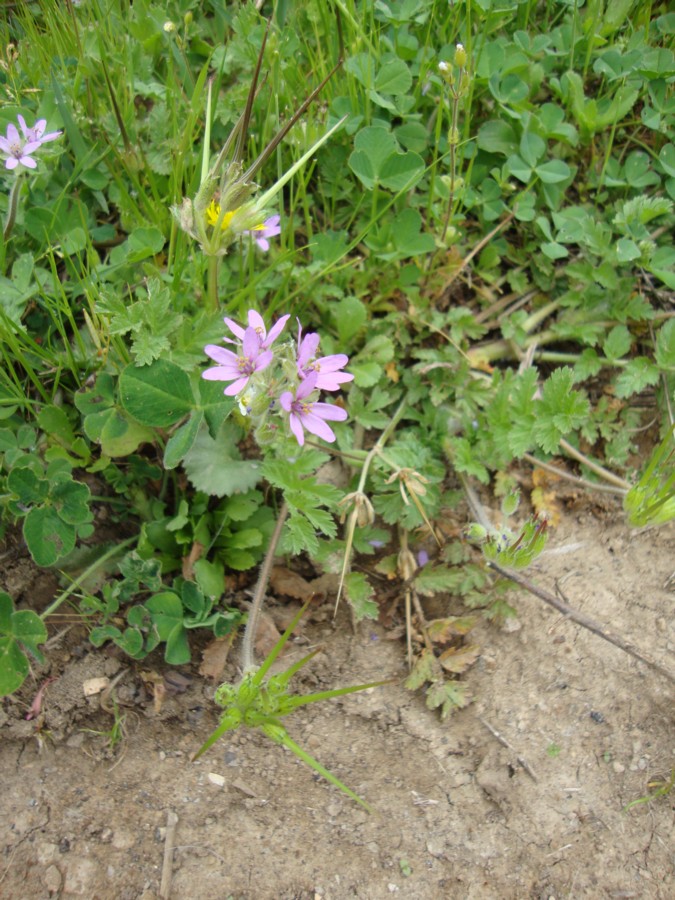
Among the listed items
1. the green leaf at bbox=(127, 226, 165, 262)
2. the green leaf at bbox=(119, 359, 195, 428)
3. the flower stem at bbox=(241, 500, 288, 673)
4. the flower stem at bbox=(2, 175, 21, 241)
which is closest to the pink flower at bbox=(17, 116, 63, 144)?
the flower stem at bbox=(2, 175, 21, 241)

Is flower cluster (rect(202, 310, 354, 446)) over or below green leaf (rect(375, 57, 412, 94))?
below

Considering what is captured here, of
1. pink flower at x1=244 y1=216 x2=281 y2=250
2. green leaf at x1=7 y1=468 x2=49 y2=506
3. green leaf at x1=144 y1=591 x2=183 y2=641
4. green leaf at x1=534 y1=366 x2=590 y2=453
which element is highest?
pink flower at x1=244 y1=216 x2=281 y2=250

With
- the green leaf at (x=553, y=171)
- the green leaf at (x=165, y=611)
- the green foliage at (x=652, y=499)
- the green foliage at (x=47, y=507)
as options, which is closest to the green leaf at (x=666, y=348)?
the green foliage at (x=652, y=499)

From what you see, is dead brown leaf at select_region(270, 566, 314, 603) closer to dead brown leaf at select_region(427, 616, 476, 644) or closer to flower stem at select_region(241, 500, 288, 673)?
flower stem at select_region(241, 500, 288, 673)

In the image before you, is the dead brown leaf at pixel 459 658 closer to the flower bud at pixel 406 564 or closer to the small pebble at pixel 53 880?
the flower bud at pixel 406 564

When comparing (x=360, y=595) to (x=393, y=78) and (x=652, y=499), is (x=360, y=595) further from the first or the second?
(x=393, y=78)

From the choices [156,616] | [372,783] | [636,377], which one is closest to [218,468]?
[156,616]

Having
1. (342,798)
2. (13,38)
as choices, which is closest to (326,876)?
(342,798)
